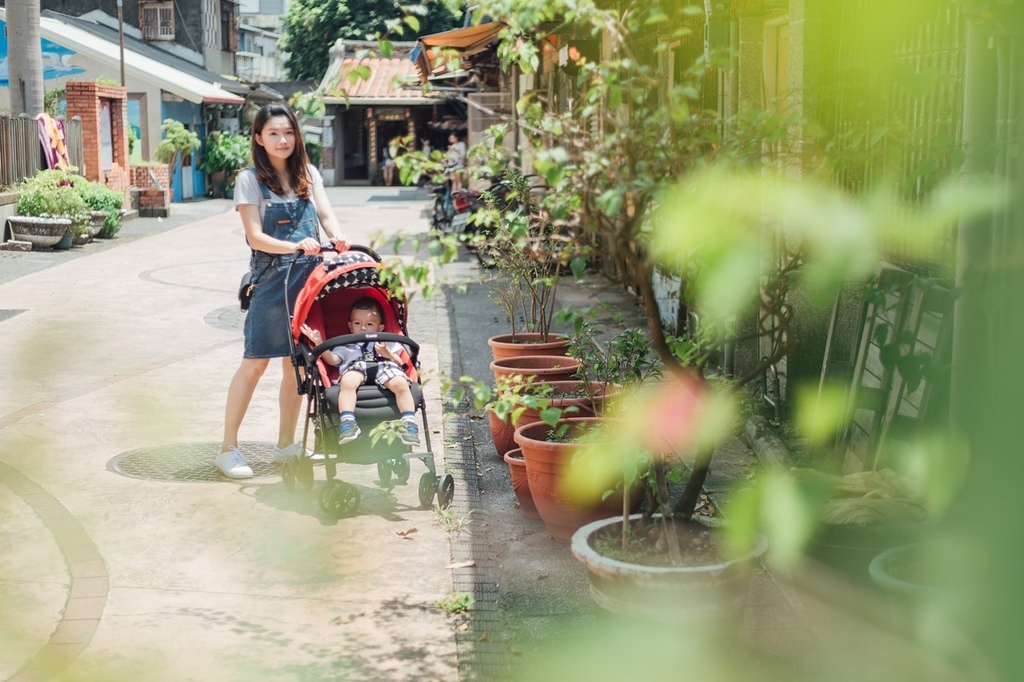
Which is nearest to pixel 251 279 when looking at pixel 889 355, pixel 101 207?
pixel 889 355

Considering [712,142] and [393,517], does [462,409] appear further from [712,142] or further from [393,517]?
[712,142]

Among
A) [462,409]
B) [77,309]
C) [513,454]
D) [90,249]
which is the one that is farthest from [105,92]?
[513,454]

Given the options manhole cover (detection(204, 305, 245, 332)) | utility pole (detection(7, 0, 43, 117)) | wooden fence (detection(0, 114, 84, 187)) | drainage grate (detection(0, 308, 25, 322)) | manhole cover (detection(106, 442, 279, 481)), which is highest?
utility pole (detection(7, 0, 43, 117))

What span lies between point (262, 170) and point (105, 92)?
840 inches

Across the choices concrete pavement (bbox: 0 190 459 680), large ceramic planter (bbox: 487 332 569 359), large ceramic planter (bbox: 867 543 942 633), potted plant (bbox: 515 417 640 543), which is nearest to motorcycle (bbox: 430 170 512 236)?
concrete pavement (bbox: 0 190 459 680)

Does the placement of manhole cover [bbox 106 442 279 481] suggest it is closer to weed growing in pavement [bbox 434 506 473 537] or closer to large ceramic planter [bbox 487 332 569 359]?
weed growing in pavement [bbox 434 506 473 537]

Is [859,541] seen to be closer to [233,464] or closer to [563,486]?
[563,486]

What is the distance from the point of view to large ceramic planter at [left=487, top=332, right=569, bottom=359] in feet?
24.2

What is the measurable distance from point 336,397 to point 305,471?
60cm

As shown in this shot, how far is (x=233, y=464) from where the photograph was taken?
21.5 feet

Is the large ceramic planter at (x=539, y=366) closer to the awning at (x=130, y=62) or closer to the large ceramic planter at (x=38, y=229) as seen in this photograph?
the large ceramic planter at (x=38, y=229)

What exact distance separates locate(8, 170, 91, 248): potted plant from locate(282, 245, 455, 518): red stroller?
13215 millimetres

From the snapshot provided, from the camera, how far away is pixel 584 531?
440cm

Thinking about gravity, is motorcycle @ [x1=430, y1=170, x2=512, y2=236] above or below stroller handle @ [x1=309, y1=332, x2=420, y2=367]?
above
